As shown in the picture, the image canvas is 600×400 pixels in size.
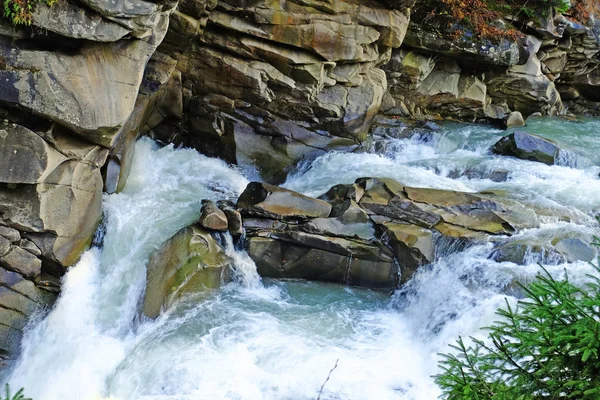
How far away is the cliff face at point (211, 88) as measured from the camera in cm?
793

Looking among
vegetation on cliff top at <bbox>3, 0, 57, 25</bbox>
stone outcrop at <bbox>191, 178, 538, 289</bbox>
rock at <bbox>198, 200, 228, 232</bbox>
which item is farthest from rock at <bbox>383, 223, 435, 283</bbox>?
vegetation on cliff top at <bbox>3, 0, 57, 25</bbox>

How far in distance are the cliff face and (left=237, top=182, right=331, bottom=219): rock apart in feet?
8.30

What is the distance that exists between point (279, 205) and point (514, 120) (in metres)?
10.5

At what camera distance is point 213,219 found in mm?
9352

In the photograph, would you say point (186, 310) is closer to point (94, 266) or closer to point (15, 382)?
point (94, 266)

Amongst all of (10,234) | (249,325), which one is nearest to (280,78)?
(249,325)

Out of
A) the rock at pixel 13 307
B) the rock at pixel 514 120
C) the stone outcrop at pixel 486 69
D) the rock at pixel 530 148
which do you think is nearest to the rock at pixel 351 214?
the rock at pixel 13 307

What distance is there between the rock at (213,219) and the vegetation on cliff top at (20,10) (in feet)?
12.5

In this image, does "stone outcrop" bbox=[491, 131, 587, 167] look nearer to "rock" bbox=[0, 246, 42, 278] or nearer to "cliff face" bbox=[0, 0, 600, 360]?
"cliff face" bbox=[0, 0, 600, 360]

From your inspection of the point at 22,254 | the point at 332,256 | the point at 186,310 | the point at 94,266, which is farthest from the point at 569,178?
the point at 22,254

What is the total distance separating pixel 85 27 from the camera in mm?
7742

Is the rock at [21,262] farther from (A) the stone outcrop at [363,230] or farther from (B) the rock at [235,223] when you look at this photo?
(A) the stone outcrop at [363,230]

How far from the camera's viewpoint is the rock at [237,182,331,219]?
9891 mm

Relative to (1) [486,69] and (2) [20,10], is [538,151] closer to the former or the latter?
(1) [486,69]
